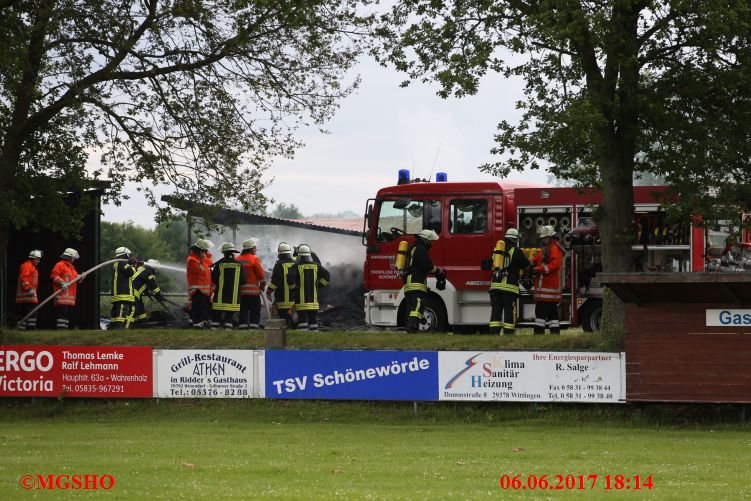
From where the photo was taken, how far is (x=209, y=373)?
21234 millimetres

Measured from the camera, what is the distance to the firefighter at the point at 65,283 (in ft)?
86.0

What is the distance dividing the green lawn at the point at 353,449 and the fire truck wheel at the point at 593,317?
3291mm

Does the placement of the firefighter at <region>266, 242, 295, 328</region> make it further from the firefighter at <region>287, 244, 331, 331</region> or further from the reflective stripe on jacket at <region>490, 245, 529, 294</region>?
the reflective stripe on jacket at <region>490, 245, 529, 294</region>

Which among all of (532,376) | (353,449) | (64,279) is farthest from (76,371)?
(532,376)

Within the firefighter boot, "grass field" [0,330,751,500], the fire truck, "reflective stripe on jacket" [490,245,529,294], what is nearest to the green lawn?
"grass field" [0,330,751,500]

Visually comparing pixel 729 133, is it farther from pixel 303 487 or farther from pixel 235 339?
pixel 303 487

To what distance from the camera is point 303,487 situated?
12.7 m

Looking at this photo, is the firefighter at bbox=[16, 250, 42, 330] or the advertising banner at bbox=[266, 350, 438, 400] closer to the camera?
the advertising banner at bbox=[266, 350, 438, 400]

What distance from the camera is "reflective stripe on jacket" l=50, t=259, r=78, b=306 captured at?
26234mm

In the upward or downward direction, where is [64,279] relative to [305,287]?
upward

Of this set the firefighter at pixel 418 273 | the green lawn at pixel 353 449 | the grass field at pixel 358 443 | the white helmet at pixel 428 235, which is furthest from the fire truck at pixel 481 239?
the green lawn at pixel 353 449

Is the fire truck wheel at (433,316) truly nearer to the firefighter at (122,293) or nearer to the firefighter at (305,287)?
the firefighter at (305,287)

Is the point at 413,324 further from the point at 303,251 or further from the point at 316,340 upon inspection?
the point at 303,251

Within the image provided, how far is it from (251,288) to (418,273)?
4.71 meters
